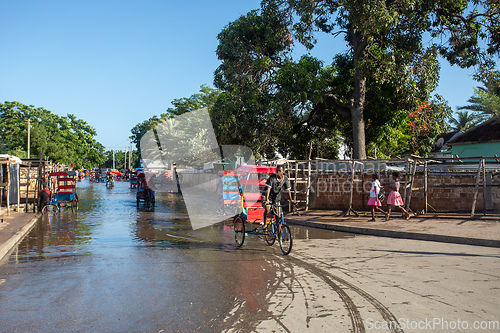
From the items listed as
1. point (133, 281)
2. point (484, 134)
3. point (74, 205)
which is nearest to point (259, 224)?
point (133, 281)

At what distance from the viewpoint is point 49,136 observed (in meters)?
74.0

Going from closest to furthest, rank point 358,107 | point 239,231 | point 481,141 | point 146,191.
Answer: point 239,231 < point 358,107 < point 146,191 < point 481,141

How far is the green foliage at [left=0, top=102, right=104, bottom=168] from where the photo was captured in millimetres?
64938

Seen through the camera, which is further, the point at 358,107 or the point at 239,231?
the point at 358,107

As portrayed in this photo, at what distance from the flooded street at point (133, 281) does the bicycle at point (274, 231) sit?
10.6 inches

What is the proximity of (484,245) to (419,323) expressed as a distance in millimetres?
7520

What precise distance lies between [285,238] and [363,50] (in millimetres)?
14754

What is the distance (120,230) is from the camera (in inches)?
538

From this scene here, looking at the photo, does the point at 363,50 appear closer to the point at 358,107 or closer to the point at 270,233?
the point at 358,107

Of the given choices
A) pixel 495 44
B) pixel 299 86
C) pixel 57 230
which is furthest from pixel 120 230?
pixel 495 44

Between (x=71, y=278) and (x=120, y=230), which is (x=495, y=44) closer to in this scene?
(x=120, y=230)

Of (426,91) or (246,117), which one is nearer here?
(426,91)

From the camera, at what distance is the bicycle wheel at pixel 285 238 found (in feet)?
30.9

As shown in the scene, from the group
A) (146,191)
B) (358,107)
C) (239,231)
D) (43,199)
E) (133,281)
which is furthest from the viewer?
(146,191)
